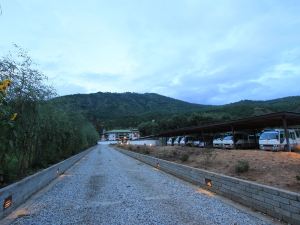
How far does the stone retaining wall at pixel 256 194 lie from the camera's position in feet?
23.8

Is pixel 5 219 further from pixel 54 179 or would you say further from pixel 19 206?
pixel 54 179

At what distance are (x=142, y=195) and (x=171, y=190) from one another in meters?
1.41

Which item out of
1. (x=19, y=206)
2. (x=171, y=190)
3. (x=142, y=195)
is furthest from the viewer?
(x=171, y=190)

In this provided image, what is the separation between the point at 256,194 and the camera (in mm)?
8789

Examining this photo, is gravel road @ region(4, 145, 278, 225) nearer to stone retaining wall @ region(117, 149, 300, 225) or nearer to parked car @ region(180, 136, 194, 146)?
stone retaining wall @ region(117, 149, 300, 225)

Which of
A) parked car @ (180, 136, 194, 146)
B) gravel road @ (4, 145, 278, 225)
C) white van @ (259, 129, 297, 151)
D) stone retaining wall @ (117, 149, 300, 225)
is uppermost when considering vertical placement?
parked car @ (180, 136, 194, 146)

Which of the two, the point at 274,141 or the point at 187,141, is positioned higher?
the point at 187,141

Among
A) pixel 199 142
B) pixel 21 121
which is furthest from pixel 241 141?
pixel 21 121

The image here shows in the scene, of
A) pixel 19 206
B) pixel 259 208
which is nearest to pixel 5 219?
pixel 19 206

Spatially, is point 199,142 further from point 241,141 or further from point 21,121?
point 21,121

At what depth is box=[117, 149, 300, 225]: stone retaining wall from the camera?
727 centimetres

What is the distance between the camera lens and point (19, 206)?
9891 millimetres

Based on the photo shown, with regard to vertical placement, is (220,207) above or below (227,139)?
A: below

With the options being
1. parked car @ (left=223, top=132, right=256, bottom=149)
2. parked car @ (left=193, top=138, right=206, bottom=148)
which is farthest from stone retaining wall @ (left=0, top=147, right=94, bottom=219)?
parked car @ (left=193, top=138, right=206, bottom=148)
